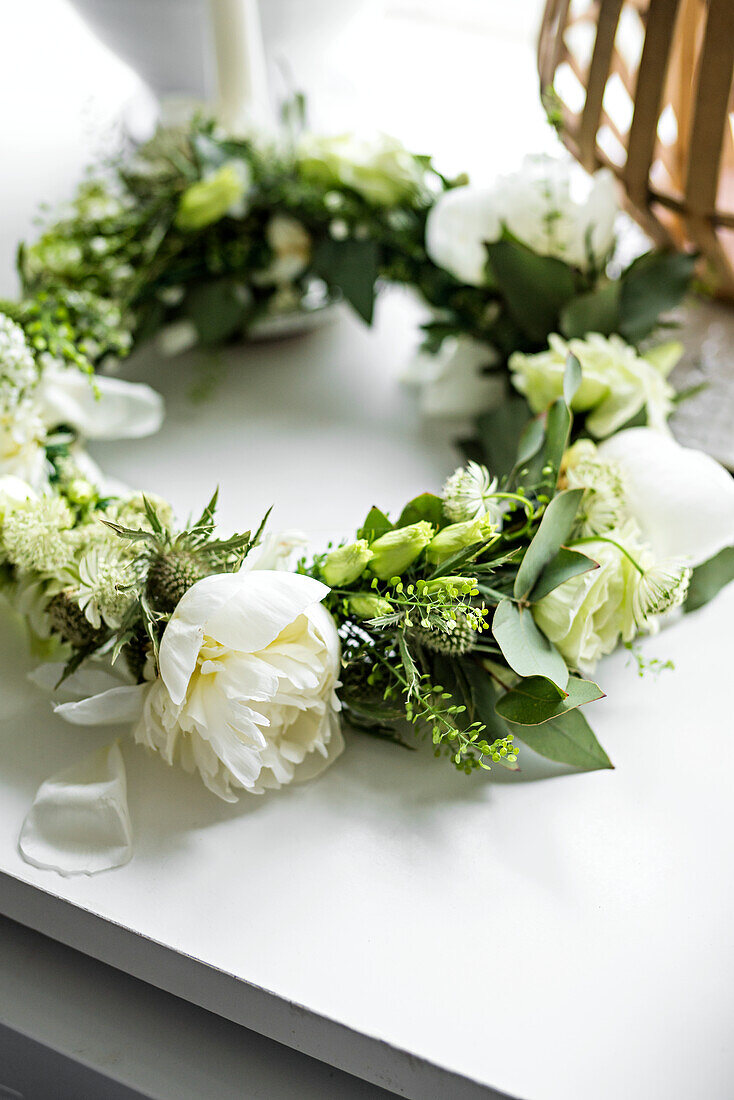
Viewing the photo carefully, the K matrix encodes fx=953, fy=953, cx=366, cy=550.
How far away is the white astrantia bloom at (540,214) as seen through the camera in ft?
2.32

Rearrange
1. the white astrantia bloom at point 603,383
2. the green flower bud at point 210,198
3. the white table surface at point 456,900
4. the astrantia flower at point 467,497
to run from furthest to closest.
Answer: the green flower bud at point 210,198, the white astrantia bloom at point 603,383, the astrantia flower at point 467,497, the white table surface at point 456,900

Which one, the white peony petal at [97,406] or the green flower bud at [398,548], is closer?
the green flower bud at [398,548]

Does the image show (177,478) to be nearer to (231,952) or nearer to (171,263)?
(171,263)

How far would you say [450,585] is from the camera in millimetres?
482

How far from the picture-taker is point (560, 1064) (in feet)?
1.35

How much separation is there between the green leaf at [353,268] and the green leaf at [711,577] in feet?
1.22

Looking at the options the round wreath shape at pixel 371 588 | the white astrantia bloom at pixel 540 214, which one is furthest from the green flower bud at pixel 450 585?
the white astrantia bloom at pixel 540 214

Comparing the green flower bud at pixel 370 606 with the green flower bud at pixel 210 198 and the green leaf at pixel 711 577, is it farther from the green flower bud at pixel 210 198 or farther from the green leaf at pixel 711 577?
the green flower bud at pixel 210 198

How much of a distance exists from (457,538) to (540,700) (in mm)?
94

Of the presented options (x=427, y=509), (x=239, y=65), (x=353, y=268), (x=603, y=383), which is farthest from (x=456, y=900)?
(x=239, y=65)

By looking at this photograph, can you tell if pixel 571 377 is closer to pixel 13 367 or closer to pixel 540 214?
pixel 540 214

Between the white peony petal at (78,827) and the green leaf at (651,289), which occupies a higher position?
the green leaf at (651,289)

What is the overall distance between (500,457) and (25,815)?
0.41 metres

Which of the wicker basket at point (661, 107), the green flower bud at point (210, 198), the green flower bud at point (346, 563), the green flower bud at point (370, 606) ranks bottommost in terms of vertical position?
the green flower bud at point (370, 606)
